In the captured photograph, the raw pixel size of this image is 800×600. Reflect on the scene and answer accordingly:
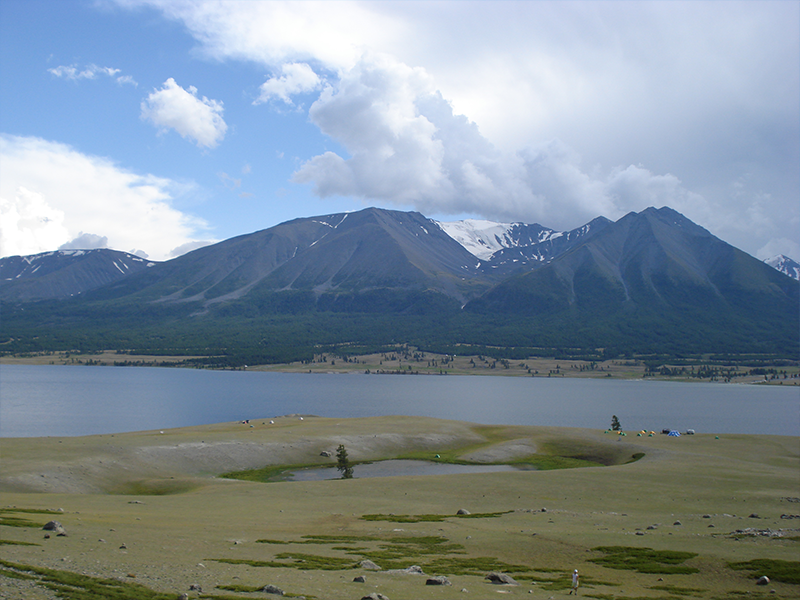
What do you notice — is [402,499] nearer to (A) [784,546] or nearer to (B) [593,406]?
(A) [784,546]

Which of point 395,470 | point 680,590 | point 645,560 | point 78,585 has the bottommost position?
point 395,470

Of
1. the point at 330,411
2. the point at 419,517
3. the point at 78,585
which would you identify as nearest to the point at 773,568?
the point at 419,517

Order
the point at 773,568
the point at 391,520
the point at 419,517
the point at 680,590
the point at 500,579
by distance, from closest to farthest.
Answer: the point at 680,590 → the point at 500,579 → the point at 773,568 → the point at 391,520 → the point at 419,517

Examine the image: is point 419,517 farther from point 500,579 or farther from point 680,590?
point 680,590

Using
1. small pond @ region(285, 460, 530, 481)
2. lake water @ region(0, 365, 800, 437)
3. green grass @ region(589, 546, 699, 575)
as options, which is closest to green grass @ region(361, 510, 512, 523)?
green grass @ region(589, 546, 699, 575)

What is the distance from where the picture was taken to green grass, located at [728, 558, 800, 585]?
25.4 m

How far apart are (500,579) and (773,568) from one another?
488 inches

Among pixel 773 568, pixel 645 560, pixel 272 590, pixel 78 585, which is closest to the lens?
pixel 78 585

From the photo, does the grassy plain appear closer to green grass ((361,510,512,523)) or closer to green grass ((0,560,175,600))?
green grass ((361,510,512,523))

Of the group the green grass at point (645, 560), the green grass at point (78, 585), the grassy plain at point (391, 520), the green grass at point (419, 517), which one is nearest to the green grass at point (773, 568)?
the grassy plain at point (391, 520)

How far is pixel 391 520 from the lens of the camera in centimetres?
4188

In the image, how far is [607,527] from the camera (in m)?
39.1

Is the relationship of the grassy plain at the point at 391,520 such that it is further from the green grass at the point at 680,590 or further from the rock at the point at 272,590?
the rock at the point at 272,590

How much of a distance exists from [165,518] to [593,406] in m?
162
